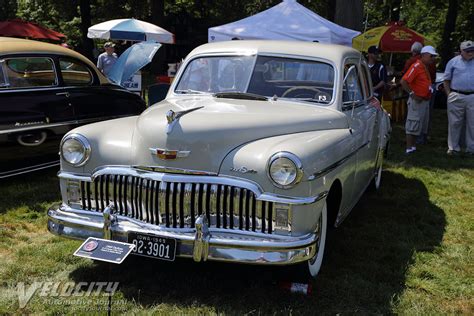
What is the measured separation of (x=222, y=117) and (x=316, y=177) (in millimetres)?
827

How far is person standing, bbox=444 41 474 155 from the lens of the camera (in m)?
8.14

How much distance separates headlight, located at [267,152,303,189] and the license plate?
30.5 inches

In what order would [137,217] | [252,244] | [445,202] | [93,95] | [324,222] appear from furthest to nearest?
[93,95]
[445,202]
[324,222]
[137,217]
[252,244]

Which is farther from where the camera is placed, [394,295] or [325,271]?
[325,271]

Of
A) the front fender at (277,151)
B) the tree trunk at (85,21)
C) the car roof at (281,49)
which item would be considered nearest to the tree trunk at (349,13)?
the car roof at (281,49)

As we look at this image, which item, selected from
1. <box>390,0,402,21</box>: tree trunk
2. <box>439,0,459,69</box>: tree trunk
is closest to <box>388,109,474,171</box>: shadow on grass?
<box>439,0,459,69</box>: tree trunk

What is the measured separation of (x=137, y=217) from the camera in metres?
3.54

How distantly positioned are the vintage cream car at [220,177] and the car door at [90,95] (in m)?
2.71

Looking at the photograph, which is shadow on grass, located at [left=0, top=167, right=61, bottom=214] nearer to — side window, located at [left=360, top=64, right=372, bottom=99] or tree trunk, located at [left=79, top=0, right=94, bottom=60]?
side window, located at [left=360, top=64, right=372, bottom=99]

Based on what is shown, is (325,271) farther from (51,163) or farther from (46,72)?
(46,72)

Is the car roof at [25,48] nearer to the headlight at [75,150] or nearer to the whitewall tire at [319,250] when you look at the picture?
the headlight at [75,150]

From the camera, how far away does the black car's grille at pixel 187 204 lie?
3.28 metres

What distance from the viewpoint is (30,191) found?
5.89 m

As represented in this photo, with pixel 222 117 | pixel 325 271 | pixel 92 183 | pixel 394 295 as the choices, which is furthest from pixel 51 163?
pixel 394 295
